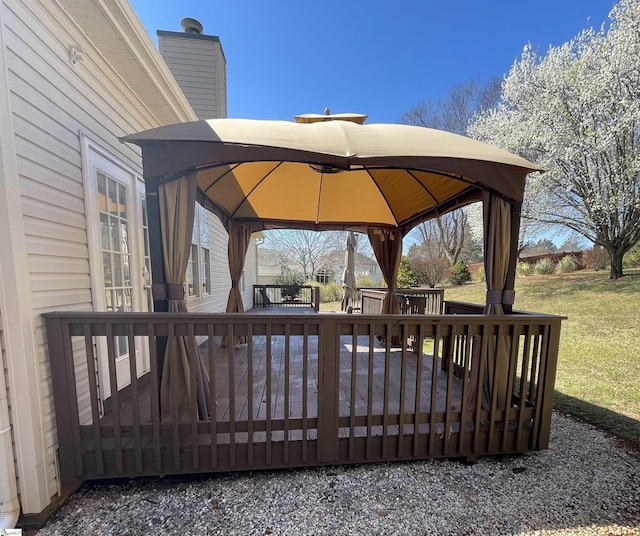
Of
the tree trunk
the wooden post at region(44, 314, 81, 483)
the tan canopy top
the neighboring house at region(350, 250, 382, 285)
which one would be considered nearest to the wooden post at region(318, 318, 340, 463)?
the tan canopy top

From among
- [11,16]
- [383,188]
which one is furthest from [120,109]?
[383,188]

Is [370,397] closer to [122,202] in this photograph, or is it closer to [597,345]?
[122,202]

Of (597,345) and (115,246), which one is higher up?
(115,246)

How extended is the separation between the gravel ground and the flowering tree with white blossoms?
1028 cm

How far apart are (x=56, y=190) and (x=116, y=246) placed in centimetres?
84

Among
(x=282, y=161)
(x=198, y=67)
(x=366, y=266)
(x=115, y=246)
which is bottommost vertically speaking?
(x=366, y=266)

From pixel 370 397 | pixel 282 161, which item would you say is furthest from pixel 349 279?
pixel 282 161

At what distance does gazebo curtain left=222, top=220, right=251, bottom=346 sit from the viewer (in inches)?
164

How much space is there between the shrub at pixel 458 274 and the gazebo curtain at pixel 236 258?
1371 centimetres

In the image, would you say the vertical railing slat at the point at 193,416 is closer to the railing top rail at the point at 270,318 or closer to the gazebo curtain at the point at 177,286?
the gazebo curtain at the point at 177,286

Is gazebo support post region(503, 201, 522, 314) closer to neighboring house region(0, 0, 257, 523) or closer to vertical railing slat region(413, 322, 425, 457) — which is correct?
vertical railing slat region(413, 322, 425, 457)

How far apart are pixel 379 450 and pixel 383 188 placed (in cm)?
311

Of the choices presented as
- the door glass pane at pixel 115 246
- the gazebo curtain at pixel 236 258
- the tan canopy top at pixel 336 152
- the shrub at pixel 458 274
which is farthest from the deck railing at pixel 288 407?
the shrub at pixel 458 274

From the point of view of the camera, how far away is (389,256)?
4887 millimetres
